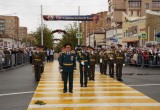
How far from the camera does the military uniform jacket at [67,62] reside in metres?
14.2

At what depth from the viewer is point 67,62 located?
14195mm

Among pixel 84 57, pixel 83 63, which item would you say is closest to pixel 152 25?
pixel 84 57

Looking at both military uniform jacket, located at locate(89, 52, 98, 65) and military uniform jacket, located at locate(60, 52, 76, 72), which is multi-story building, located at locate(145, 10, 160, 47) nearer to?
military uniform jacket, located at locate(89, 52, 98, 65)

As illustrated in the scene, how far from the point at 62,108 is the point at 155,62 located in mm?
23379

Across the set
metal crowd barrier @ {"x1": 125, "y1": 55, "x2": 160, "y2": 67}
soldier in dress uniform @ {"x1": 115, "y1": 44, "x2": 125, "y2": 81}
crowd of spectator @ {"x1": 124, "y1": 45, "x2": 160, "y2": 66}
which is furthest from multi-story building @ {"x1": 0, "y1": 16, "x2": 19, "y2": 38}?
soldier in dress uniform @ {"x1": 115, "y1": 44, "x2": 125, "y2": 81}

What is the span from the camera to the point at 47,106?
36.7 feet

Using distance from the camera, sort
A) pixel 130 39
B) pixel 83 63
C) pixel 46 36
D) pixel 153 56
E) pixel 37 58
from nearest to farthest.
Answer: pixel 83 63, pixel 37 58, pixel 153 56, pixel 130 39, pixel 46 36

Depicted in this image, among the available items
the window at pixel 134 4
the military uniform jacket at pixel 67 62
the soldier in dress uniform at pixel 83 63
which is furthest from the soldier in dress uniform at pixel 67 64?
the window at pixel 134 4

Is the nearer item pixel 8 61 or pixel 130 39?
pixel 8 61

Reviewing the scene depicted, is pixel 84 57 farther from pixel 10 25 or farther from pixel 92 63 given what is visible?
pixel 10 25

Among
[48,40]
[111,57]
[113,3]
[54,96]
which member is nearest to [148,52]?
[111,57]

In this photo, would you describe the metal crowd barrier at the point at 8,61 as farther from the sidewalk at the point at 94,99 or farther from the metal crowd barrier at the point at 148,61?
the sidewalk at the point at 94,99

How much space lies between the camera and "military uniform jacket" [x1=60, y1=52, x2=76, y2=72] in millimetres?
14164

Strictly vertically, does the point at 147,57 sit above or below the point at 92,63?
above
